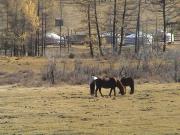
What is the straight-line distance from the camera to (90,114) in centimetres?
2561

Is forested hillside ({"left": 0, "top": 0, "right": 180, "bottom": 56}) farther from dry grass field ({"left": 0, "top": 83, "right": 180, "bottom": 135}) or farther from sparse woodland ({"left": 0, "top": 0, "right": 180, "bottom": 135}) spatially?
dry grass field ({"left": 0, "top": 83, "right": 180, "bottom": 135})

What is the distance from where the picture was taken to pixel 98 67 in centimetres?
5588

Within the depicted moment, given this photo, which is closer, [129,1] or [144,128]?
[144,128]

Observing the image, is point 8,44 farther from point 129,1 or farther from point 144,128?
point 144,128

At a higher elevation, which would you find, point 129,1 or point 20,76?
point 129,1

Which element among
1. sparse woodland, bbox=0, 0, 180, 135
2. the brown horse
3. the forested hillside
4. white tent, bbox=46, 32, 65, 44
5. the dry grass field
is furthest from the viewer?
white tent, bbox=46, 32, 65, 44

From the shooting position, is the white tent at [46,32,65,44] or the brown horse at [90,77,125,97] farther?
the white tent at [46,32,65,44]

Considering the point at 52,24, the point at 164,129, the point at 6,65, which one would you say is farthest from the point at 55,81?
the point at 52,24

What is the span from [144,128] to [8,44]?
2831 inches

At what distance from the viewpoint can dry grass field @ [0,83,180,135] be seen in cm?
2055

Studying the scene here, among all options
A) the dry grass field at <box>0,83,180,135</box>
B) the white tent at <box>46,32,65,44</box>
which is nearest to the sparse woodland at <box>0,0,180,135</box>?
the dry grass field at <box>0,83,180,135</box>

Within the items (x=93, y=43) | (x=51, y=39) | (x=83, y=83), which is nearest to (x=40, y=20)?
(x=93, y=43)

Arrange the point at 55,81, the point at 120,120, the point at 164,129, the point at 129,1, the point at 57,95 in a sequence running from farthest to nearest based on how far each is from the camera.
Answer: the point at 129,1, the point at 55,81, the point at 57,95, the point at 120,120, the point at 164,129

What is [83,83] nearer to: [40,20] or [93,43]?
[93,43]
